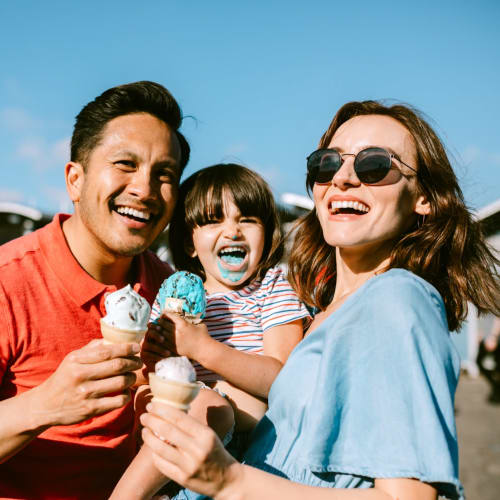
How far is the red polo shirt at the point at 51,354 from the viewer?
8.91 ft

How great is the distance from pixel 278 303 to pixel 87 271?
1.35m

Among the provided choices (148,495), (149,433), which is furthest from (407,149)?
(148,495)

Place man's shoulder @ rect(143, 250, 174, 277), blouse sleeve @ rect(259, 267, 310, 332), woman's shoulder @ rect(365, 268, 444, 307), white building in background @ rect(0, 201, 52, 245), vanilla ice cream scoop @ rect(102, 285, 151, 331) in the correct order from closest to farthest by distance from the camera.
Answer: woman's shoulder @ rect(365, 268, 444, 307) → vanilla ice cream scoop @ rect(102, 285, 151, 331) → blouse sleeve @ rect(259, 267, 310, 332) → man's shoulder @ rect(143, 250, 174, 277) → white building in background @ rect(0, 201, 52, 245)

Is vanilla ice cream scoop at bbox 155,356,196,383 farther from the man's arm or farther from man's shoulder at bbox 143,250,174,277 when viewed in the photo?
man's shoulder at bbox 143,250,174,277

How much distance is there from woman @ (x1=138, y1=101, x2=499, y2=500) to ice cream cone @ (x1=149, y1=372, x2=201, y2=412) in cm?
9

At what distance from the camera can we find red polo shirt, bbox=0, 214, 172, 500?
107 inches

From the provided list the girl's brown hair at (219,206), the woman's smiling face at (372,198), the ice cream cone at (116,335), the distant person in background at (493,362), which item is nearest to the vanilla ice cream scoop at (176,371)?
the ice cream cone at (116,335)

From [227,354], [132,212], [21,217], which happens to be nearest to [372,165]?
[227,354]

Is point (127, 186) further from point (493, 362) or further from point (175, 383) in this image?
point (493, 362)

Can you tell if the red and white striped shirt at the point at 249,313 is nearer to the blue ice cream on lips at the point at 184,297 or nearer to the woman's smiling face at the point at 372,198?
the blue ice cream on lips at the point at 184,297

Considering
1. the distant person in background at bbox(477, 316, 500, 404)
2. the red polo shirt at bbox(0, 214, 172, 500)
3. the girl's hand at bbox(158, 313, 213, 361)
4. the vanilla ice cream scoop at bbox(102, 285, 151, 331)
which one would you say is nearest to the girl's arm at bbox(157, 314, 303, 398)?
the girl's hand at bbox(158, 313, 213, 361)

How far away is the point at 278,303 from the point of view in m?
2.95

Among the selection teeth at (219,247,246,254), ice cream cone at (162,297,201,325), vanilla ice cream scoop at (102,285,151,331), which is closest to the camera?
vanilla ice cream scoop at (102,285,151,331)

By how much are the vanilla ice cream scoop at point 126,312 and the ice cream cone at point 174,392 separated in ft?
1.21
